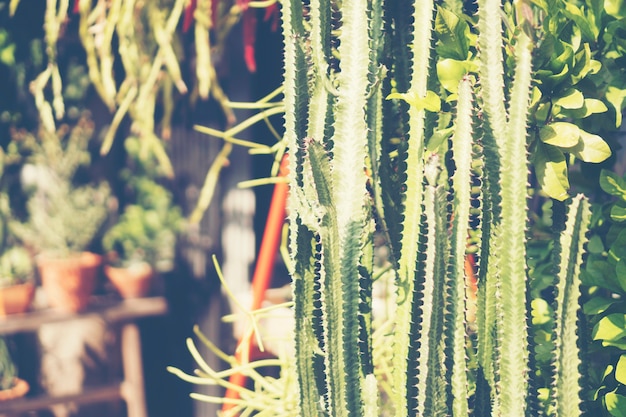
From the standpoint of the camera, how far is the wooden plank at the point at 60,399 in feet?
7.55

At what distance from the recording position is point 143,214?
2689mm

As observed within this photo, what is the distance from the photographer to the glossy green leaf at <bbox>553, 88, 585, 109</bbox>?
65 cm

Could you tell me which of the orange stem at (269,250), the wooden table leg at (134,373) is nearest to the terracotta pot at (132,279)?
the wooden table leg at (134,373)

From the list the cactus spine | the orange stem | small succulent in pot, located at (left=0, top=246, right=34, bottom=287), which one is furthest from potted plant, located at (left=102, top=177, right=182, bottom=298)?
the cactus spine

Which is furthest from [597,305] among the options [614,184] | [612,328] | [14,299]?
[14,299]

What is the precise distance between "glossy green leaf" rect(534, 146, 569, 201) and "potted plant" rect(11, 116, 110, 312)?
2.00m

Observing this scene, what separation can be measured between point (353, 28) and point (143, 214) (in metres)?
2.14

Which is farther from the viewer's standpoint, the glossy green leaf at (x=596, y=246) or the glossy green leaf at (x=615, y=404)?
the glossy green leaf at (x=596, y=246)

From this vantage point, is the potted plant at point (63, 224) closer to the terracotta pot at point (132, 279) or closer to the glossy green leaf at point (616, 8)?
the terracotta pot at point (132, 279)

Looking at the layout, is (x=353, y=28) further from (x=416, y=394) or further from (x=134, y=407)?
(x=134, y=407)

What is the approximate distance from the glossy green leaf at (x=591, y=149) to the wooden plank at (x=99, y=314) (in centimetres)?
207

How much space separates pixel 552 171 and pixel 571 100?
→ 8cm

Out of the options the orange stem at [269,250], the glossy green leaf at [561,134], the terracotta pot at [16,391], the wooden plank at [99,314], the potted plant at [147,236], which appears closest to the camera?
the glossy green leaf at [561,134]

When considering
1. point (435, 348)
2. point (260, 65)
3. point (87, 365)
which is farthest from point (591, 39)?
point (87, 365)
